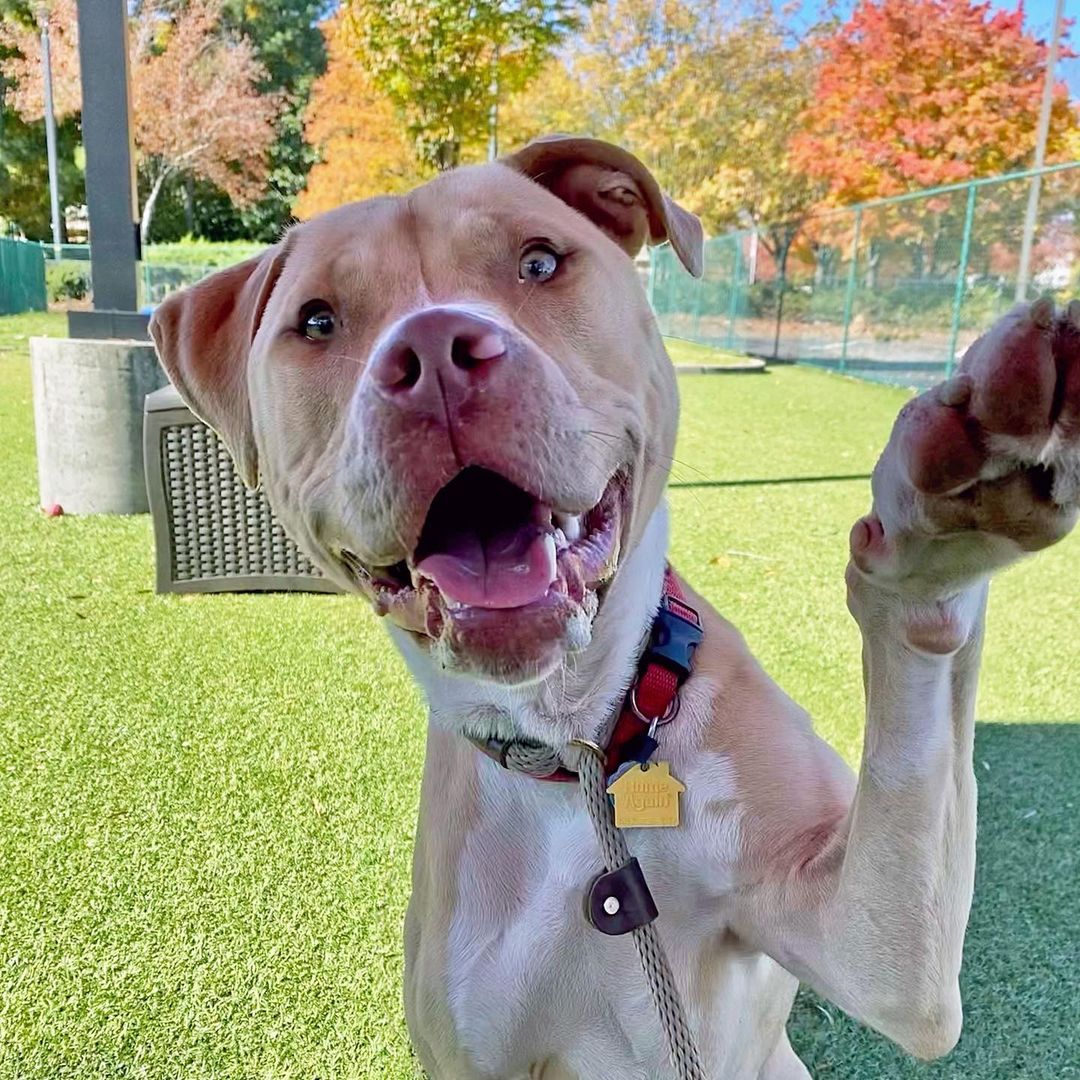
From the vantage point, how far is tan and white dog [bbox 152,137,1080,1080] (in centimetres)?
146

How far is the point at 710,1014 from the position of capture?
5.95 feet

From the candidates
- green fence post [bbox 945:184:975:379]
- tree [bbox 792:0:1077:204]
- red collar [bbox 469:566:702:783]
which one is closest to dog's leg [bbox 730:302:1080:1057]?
red collar [bbox 469:566:702:783]

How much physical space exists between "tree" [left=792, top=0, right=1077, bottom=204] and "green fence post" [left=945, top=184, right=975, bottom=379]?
862 centimetres

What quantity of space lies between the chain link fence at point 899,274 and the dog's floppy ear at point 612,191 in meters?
8.46

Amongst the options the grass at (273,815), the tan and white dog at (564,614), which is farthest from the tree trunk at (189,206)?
the tan and white dog at (564,614)

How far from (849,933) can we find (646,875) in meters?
0.38

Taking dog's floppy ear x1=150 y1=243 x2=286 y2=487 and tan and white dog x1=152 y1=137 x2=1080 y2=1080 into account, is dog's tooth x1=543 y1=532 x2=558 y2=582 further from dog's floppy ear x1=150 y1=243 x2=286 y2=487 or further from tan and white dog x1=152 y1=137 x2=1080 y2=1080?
dog's floppy ear x1=150 y1=243 x2=286 y2=487

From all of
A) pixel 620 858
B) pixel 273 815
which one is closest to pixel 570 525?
pixel 620 858

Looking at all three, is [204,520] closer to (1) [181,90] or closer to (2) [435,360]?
(2) [435,360]

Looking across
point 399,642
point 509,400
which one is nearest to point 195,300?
point 399,642

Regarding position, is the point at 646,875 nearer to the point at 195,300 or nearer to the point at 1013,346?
the point at 1013,346

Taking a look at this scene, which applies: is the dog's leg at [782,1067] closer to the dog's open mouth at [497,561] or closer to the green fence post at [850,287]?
the dog's open mouth at [497,561]

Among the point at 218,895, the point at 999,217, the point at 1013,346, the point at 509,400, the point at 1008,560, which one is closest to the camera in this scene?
the point at 1013,346

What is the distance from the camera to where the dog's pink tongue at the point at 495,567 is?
1.59 meters
